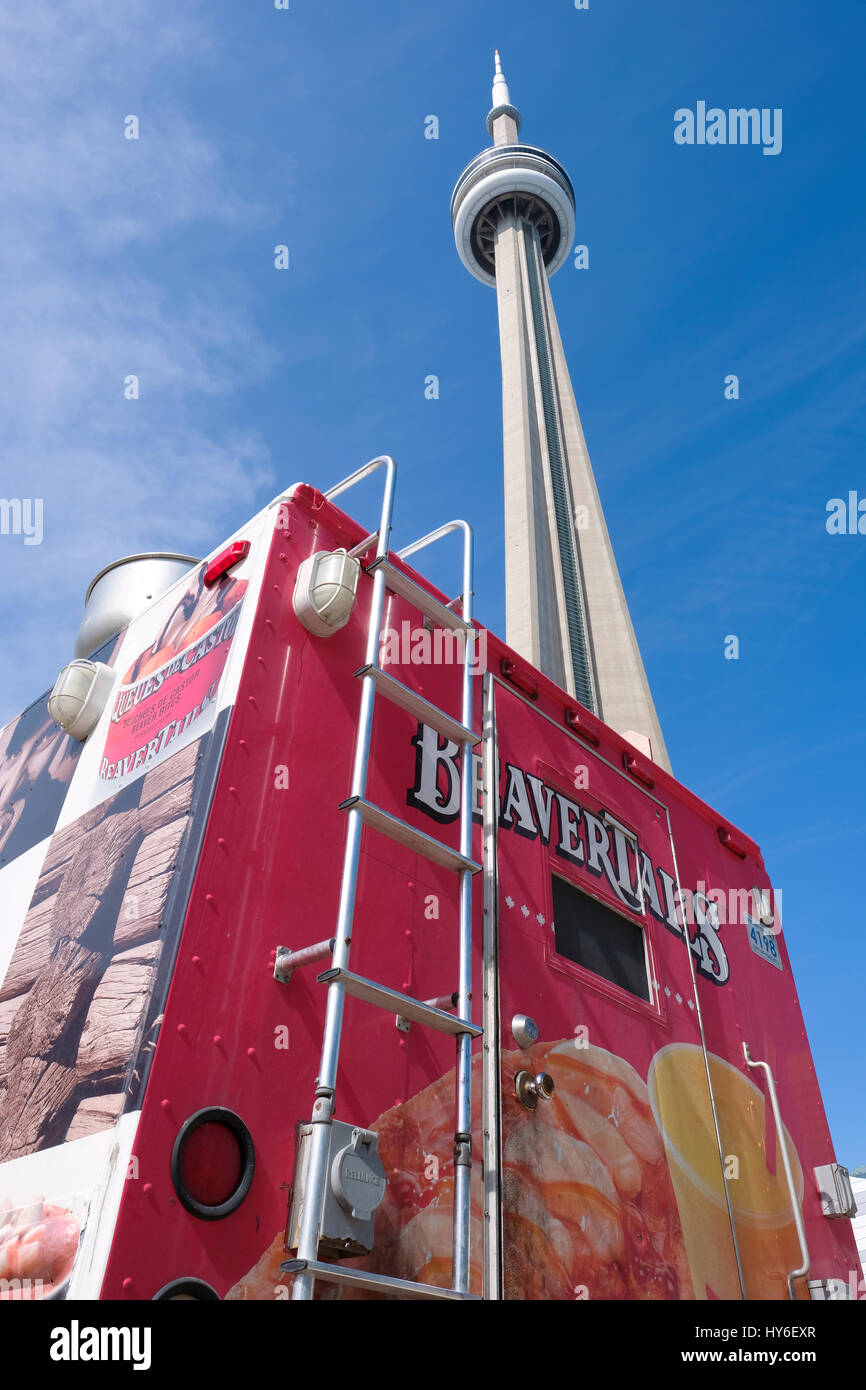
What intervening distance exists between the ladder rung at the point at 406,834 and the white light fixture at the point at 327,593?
928mm

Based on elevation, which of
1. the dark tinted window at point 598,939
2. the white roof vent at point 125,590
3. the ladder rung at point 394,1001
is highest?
the white roof vent at point 125,590

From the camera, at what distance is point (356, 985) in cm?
313

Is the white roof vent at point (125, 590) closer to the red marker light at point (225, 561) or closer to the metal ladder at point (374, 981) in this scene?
the red marker light at point (225, 561)

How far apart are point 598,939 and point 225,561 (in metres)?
2.69

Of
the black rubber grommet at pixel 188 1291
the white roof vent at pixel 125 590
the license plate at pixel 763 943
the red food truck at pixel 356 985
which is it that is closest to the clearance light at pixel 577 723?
the red food truck at pixel 356 985

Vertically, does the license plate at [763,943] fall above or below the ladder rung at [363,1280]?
above

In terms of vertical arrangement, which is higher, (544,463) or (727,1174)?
(544,463)

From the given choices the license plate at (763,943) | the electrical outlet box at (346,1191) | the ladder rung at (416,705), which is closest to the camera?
the electrical outlet box at (346,1191)

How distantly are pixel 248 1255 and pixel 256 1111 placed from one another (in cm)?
40

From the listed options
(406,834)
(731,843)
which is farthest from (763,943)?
A: (406,834)

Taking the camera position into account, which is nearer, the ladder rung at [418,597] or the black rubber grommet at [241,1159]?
the black rubber grommet at [241,1159]

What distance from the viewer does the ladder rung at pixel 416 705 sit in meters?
3.96

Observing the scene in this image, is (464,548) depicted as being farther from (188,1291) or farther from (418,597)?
(188,1291)
